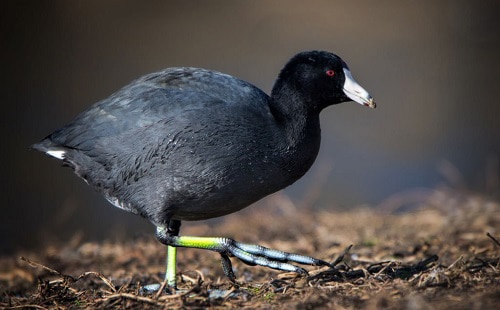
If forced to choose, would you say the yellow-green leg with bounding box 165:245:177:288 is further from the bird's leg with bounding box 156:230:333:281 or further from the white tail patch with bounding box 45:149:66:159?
the white tail patch with bounding box 45:149:66:159

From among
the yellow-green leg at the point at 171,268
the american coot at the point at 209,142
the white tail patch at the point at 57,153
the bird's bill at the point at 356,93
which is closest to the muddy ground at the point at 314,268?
the yellow-green leg at the point at 171,268

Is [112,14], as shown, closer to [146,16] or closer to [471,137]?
[146,16]

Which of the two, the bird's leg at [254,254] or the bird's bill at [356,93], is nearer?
the bird's leg at [254,254]

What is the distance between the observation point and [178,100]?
4.34 m

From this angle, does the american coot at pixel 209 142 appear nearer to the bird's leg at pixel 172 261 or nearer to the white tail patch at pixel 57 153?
the bird's leg at pixel 172 261

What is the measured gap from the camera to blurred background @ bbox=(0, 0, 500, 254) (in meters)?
8.91

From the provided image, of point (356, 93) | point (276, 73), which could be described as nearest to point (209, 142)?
point (356, 93)

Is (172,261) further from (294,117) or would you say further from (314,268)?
(294,117)

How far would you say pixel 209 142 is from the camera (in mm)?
4215

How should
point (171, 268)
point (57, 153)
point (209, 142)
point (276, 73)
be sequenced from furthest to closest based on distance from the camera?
point (276, 73), point (57, 153), point (171, 268), point (209, 142)

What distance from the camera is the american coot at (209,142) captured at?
4.22 m

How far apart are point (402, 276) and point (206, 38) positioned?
→ 941 cm

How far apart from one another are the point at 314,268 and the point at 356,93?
3.55 ft

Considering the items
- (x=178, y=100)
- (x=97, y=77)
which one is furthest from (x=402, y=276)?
(x=97, y=77)
